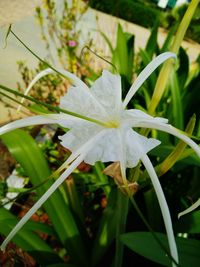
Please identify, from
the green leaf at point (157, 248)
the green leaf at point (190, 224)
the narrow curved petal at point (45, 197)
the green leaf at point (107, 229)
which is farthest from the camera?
the green leaf at point (107, 229)

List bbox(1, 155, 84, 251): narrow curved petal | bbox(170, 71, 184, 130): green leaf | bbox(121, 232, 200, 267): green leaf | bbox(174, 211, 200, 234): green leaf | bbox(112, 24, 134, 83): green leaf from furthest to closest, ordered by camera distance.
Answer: bbox(112, 24, 134, 83): green leaf
bbox(170, 71, 184, 130): green leaf
bbox(174, 211, 200, 234): green leaf
bbox(121, 232, 200, 267): green leaf
bbox(1, 155, 84, 251): narrow curved petal

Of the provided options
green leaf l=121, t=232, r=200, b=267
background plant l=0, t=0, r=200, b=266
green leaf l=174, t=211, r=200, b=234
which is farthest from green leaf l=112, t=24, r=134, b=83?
green leaf l=121, t=232, r=200, b=267

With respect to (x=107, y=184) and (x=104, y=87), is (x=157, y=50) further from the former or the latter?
(x=104, y=87)

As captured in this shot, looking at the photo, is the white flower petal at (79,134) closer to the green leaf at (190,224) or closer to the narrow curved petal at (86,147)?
the narrow curved petal at (86,147)

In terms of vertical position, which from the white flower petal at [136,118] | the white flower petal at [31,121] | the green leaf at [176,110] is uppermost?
the green leaf at [176,110]

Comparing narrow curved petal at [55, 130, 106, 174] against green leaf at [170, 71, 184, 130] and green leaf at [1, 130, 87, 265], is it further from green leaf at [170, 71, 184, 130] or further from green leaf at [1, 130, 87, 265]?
green leaf at [170, 71, 184, 130]

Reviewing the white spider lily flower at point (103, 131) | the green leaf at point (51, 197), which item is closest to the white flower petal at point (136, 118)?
the white spider lily flower at point (103, 131)

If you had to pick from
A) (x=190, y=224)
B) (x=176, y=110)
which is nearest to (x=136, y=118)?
(x=190, y=224)

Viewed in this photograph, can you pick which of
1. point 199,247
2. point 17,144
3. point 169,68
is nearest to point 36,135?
point 17,144
